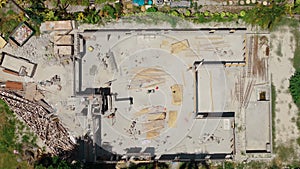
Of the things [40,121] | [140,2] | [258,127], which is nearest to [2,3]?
[40,121]

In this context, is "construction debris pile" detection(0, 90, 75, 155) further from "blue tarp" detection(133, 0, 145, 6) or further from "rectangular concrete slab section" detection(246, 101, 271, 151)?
"rectangular concrete slab section" detection(246, 101, 271, 151)

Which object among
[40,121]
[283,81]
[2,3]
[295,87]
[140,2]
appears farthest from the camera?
[283,81]

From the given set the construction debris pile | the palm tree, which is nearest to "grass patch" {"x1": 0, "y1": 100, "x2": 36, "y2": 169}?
the construction debris pile

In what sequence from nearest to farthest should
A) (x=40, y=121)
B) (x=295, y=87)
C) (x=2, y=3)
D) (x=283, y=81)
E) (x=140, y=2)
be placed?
(x=40, y=121) < (x=295, y=87) < (x=2, y=3) < (x=140, y=2) < (x=283, y=81)

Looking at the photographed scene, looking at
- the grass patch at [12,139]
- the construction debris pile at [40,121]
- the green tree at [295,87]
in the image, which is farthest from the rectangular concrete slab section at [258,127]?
the grass patch at [12,139]

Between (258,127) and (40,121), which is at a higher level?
(40,121)

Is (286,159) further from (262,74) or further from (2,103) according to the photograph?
(2,103)

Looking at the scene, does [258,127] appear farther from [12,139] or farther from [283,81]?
[12,139]
